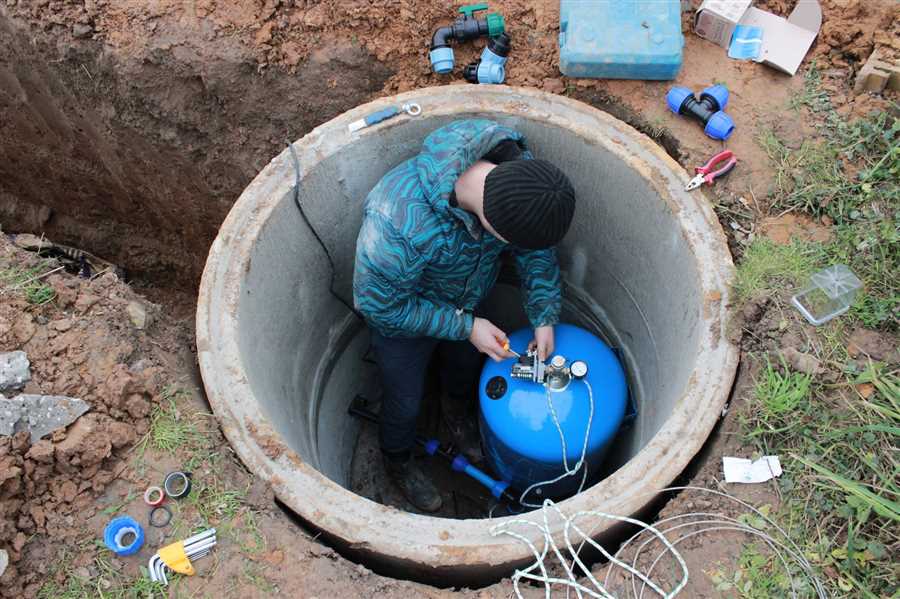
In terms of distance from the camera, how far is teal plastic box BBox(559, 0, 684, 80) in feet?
9.94

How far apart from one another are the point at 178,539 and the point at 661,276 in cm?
218

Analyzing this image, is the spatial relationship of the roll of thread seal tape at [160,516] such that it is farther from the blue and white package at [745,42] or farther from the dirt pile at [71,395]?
the blue and white package at [745,42]

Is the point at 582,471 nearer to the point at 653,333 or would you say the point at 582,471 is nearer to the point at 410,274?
the point at 653,333

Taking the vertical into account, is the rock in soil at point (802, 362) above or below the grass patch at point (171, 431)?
above

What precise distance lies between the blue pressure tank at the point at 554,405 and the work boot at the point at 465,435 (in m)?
0.78

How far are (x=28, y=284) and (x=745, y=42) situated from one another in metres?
3.29

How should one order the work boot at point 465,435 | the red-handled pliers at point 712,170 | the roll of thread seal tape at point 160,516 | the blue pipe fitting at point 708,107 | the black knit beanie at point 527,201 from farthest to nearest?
1. the work boot at point 465,435
2. the blue pipe fitting at point 708,107
3. the red-handled pliers at point 712,170
4. the roll of thread seal tape at point 160,516
5. the black knit beanie at point 527,201

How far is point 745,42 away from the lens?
Answer: 317 cm

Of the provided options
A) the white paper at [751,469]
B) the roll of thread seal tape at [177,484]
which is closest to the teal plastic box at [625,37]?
the white paper at [751,469]

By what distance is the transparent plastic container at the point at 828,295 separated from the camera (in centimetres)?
248

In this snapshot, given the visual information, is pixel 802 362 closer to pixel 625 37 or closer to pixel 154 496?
pixel 625 37

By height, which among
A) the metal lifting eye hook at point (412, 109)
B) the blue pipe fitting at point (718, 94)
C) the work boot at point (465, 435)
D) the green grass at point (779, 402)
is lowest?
the work boot at point (465, 435)

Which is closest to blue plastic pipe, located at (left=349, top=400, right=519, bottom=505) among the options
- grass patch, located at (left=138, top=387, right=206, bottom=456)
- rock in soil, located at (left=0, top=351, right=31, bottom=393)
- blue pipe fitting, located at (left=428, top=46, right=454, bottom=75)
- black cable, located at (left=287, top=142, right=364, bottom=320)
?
black cable, located at (left=287, top=142, right=364, bottom=320)

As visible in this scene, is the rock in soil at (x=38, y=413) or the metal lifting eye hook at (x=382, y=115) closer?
the rock in soil at (x=38, y=413)
